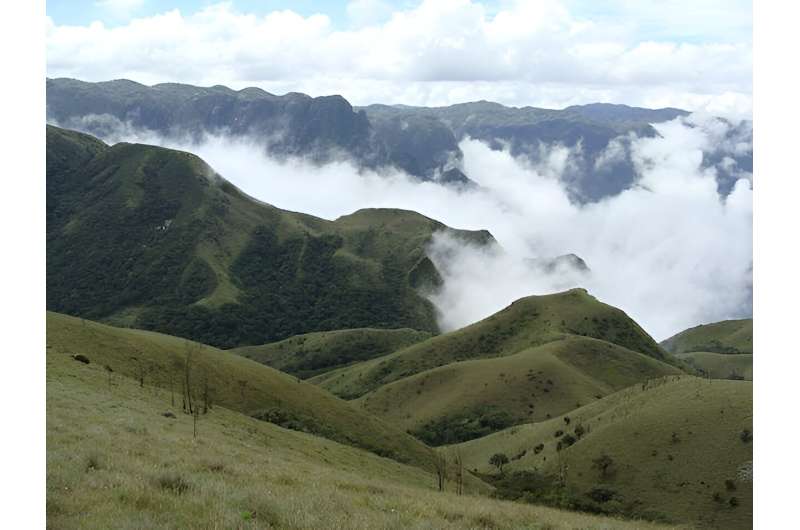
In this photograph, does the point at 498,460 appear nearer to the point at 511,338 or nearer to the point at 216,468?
the point at 216,468

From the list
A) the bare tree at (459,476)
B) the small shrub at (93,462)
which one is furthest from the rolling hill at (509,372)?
the small shrub at (93,462)

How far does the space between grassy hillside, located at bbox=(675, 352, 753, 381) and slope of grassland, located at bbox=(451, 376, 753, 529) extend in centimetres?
9602

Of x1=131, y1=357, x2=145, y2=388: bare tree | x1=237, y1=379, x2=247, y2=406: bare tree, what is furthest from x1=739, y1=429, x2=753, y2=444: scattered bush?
x1=131, y1=357, x2=145, y2=388: bare tree

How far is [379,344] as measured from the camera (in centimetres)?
19725

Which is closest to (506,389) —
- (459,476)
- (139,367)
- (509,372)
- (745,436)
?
(509,372)

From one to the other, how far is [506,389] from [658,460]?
2312 inches

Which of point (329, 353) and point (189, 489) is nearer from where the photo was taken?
point (189, 489)

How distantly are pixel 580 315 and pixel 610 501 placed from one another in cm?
11785

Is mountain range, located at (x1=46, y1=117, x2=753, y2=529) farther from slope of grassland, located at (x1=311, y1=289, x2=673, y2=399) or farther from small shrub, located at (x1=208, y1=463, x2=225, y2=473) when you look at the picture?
slope of grassland, located at (x1=311, y1=289, x2=673, y2=399)

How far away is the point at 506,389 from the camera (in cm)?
10662

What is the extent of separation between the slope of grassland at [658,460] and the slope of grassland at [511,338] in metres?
77.5

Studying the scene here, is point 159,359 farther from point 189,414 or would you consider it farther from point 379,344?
point 379,344

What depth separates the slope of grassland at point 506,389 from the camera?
97.8m
